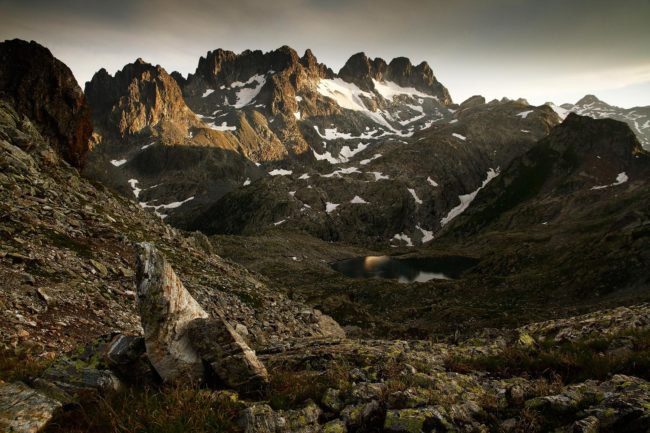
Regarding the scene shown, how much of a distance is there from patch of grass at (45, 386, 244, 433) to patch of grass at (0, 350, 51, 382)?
1869 millimetres

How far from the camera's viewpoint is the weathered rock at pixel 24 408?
20.9 feet

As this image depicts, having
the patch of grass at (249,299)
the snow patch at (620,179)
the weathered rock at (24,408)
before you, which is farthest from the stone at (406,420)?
the snow patch at (620,179)

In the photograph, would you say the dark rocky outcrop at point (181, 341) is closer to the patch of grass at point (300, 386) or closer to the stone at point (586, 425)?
the patch of grass at point (300, 386)

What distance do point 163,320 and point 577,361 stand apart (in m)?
10.8

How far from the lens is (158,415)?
6539mm

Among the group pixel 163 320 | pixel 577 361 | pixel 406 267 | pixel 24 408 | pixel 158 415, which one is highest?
pixel 163 320

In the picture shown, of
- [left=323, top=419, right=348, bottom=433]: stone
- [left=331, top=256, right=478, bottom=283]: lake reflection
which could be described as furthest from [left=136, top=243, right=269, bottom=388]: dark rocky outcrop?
[left=331, top=256, right=478, bottom=283]: lake reflection

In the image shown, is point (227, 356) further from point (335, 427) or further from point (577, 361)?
point (577, 361)

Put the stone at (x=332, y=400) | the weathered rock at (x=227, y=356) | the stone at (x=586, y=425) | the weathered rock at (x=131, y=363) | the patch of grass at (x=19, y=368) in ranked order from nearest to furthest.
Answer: the stone at (x=586, y=425)
the stone at (x=332, y=400)
the patch of grass at (x=19, y=368)
the weathered rock at (x=227, y=356)
the weathered rock at (x=131, y=363)

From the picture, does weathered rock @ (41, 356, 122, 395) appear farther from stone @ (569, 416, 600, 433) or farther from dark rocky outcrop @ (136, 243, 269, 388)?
stone @ (569, 416, 600, 433)

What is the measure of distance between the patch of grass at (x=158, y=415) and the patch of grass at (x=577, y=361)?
7.36 meters

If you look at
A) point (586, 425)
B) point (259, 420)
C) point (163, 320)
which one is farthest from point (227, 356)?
point (586, 425)

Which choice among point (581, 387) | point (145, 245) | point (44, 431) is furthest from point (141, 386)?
point (581, 387)

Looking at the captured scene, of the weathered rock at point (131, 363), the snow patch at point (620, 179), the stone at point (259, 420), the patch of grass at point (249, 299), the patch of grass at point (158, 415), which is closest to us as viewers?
the patch of grass at point (158, 415)
